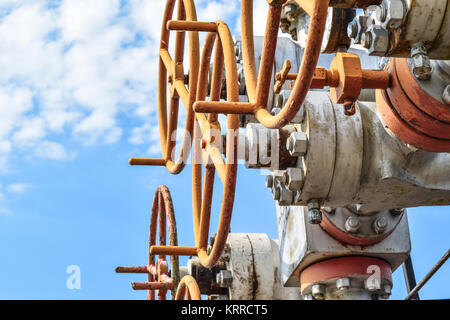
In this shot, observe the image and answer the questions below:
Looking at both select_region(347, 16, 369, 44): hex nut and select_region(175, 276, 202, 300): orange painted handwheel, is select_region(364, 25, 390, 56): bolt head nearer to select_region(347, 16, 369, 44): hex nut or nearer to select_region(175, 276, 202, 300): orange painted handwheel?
select_region(347, 16, 369, 44): hex nut

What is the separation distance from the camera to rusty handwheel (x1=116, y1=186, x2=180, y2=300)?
4.02m

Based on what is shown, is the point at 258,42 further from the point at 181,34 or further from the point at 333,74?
the point at 333,74

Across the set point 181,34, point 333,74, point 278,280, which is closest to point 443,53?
point 333,74

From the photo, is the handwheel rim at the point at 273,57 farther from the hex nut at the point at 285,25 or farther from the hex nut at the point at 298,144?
the hex nut at the point at 285,25

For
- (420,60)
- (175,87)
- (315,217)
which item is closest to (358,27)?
(420,60)

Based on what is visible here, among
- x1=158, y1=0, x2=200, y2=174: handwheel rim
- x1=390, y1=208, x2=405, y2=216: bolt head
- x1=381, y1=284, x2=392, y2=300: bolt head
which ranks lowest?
x1=381, y1=284, x2=392, y2=300: bolt head

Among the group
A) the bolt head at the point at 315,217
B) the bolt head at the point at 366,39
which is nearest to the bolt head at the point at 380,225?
the bolt head at the point at 315,217

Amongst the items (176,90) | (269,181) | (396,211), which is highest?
(176,90)

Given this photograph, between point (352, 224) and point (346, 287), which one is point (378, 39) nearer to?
point (352, 224)

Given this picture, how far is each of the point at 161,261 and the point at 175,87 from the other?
51.6 inches

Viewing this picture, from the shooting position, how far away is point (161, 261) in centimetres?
452

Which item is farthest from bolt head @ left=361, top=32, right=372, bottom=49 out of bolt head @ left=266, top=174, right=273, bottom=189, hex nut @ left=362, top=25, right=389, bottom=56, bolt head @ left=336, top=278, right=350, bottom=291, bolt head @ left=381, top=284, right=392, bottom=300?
bolt head @ left=381, top=284, right=392, bottom=300

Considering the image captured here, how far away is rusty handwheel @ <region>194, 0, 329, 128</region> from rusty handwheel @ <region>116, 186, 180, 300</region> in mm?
1683

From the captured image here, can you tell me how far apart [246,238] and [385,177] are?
1.76 metres
